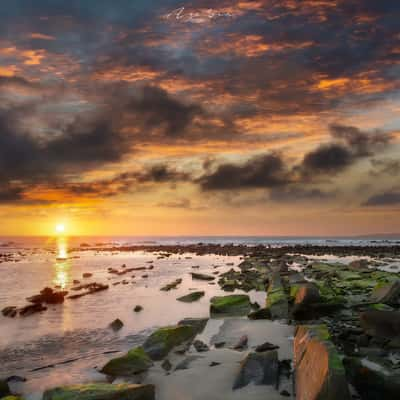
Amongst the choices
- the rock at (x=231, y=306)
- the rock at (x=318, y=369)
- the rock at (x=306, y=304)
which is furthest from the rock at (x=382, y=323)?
the rock at (x=231, y=306)

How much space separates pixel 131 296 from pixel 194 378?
14.4 metres

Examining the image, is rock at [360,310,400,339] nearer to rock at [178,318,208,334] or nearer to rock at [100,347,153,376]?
rock at [178,318,208,334]

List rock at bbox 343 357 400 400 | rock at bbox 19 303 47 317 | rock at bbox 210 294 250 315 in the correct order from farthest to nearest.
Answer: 1. rock at bbox 19 303 47 317
2. rock at bbox 210 294 250 315
3. rock at bbox 343 357 400 400

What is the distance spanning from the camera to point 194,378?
9.56 m

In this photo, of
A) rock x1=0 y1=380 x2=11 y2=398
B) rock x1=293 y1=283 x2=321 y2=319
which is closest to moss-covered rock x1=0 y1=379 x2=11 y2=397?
rock x1=0 y1=380 x2=11 y2=398

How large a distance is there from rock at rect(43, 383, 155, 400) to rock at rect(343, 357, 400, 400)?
4291 millimetres

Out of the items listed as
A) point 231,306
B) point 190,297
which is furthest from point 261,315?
point 190,297

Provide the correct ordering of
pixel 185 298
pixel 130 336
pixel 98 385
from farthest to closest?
pixel 185 298 → pixel 130 336 → pixel 98 385

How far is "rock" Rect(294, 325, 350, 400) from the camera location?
6.64 meters

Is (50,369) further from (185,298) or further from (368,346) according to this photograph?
(185,298)

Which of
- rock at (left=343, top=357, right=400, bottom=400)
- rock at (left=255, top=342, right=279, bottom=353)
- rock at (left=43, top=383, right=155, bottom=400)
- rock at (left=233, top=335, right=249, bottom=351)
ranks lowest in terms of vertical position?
rock at (left=233, top=335, right=249, bottom=351)

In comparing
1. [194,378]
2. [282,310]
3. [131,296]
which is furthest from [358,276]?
[194,378]

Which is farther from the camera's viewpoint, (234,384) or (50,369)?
(50,369)

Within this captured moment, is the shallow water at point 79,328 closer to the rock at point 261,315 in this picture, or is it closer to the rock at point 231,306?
the rock at point 231,306
